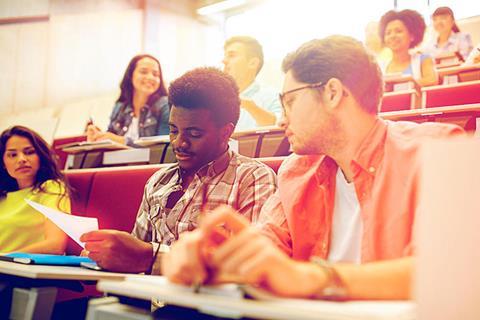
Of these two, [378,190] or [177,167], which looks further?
[177,167]

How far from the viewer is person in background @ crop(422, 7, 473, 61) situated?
11.2ft

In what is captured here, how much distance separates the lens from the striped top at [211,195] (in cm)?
112

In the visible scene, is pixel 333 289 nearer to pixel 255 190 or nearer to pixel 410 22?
pixel 255 190

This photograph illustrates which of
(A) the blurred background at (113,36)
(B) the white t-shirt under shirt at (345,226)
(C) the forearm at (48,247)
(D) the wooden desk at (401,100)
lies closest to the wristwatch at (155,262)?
(B) the white t-shirt under shirt at (345,226)

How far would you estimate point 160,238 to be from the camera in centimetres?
118

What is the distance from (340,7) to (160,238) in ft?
13.8

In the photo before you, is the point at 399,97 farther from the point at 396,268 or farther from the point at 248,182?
the point at 396,268

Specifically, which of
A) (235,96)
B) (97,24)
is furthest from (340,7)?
(235,96)

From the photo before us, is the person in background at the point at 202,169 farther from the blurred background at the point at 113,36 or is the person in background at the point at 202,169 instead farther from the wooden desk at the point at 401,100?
the blurred background at the point at 113,36

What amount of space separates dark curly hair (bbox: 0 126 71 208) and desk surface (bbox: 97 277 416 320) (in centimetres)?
121

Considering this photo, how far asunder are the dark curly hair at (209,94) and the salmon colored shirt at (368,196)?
260mm

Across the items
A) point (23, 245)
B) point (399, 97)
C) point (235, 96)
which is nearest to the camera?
point (235, 96)

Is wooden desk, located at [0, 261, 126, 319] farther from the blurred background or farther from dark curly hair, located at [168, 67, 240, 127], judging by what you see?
the blurred background

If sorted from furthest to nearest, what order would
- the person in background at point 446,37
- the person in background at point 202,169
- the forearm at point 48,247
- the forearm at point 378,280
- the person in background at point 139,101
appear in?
the person in background at point 446,37, the person in background at point 139,101, the forearm at point 48,247, the person in background at point 202,169, the forearm at point 378,280
